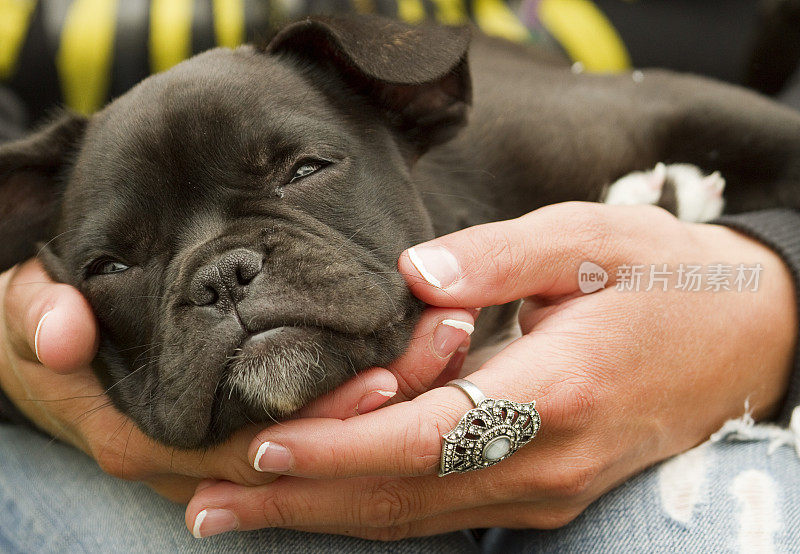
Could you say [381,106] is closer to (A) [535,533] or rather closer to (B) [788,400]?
(A) [535,533]

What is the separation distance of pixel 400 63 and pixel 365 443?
0.97 metres

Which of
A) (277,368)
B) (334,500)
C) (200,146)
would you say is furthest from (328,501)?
(200,146)

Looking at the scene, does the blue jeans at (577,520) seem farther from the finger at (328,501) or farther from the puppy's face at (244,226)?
the puppy's face at (244,226)

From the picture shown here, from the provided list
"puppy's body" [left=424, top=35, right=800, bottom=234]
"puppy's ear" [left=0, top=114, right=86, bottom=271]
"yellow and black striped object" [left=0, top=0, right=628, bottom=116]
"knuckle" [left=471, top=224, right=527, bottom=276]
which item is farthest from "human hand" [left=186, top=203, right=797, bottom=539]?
"yellow and black striped object" [left=0, top=0, right=628, bottom=116]

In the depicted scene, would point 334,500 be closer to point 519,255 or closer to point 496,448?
point 496,448

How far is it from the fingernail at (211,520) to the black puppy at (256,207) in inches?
7.6

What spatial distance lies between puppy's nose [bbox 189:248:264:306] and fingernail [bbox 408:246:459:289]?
355 millimetres

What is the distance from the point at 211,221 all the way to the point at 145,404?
466mm

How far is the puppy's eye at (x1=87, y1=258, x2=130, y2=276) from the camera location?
6.25 feet

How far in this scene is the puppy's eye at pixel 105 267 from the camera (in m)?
1.90

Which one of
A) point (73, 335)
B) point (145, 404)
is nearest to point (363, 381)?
point (145, 404)

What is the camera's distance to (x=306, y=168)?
186 centimetres

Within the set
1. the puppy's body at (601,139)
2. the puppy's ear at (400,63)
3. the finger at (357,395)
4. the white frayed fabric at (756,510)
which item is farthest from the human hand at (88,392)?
→ the puppy's body at (601,139)

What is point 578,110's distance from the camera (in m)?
2.81
